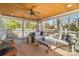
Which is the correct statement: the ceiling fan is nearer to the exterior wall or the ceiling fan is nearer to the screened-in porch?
the screened-in porch

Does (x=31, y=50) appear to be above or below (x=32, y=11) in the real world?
below

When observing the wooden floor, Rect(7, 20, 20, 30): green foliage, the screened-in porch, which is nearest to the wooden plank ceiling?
the screened-in porch

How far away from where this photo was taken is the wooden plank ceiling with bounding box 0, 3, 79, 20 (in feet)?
7.95

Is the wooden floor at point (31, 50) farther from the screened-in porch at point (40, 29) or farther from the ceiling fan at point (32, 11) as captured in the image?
the ceiling fan at point (32, 11)

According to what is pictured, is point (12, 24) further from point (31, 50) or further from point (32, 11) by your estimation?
point (31, 50)

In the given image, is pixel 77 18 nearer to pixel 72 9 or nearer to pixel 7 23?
pixel 72 9

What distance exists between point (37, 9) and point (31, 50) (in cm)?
81

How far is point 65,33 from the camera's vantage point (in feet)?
8.17

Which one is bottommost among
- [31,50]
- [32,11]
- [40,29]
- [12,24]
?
[31,50]

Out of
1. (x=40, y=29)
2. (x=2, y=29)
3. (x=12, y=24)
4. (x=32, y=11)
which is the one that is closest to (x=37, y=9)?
(x=32, y=11)

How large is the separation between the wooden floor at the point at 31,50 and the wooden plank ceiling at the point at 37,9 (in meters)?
0.55

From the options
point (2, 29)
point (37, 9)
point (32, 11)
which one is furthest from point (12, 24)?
point (37, 9)

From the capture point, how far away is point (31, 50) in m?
2.54

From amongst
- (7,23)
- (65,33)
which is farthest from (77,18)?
(7,23)
